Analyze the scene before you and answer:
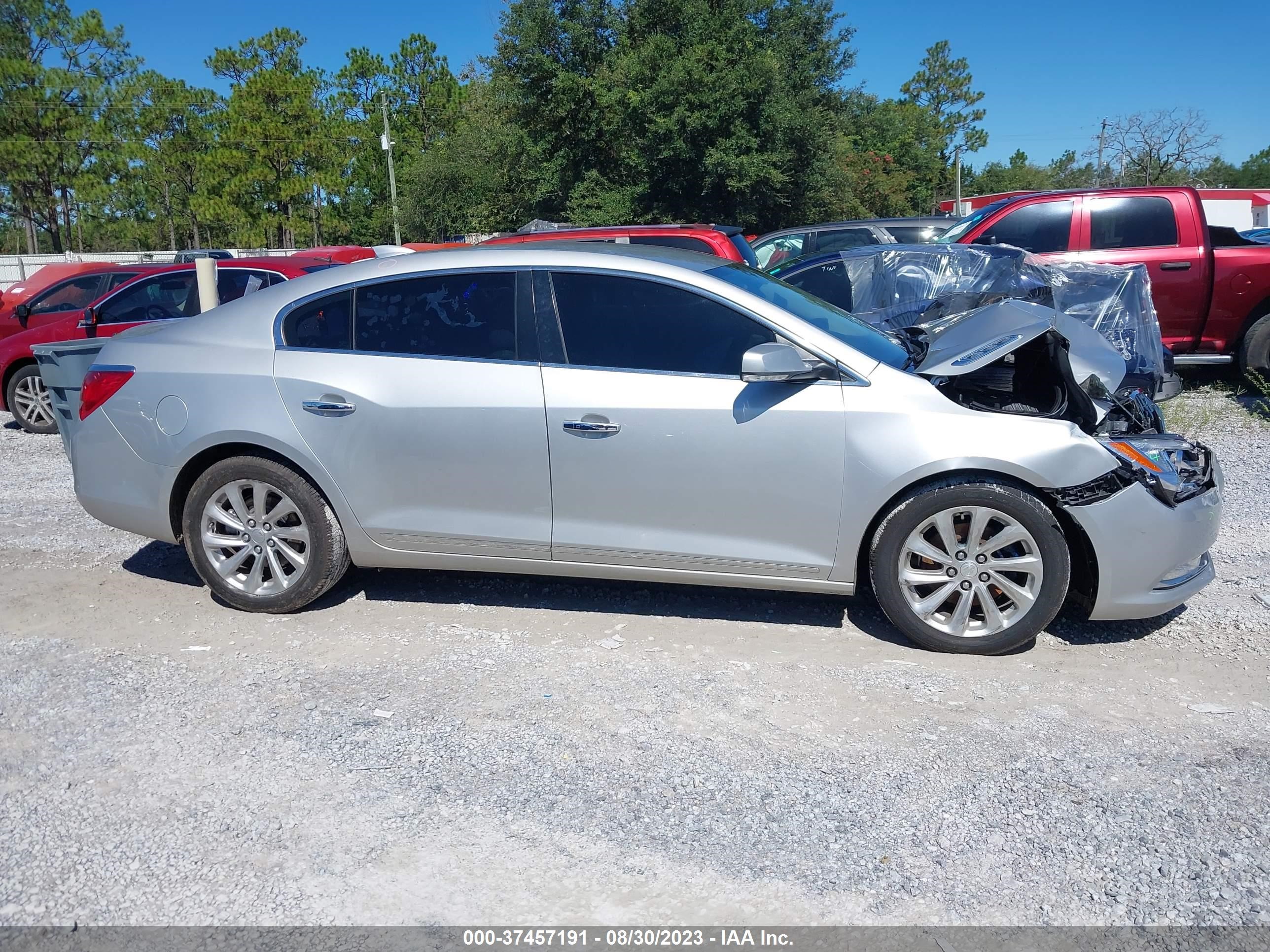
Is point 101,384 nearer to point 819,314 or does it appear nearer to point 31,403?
point 819,314

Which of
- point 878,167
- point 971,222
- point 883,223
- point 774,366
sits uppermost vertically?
point 878,167

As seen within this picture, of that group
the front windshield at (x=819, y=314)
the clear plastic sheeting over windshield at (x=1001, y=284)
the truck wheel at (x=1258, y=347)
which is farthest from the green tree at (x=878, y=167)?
the front windshield at (x=819, y=314)

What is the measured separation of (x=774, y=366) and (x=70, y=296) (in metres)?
10.8

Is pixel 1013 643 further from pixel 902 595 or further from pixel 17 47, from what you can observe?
pixel 17 47

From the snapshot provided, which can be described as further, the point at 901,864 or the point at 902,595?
the point at 902,595

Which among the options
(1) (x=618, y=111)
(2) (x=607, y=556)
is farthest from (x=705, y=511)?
(1) (x=618, y=111)

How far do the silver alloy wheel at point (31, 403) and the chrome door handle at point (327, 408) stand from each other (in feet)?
22.2

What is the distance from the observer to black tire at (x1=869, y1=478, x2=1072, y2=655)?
408cm

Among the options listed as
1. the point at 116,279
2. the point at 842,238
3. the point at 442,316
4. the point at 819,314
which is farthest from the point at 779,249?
the point at 442,316

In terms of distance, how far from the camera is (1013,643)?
421cm

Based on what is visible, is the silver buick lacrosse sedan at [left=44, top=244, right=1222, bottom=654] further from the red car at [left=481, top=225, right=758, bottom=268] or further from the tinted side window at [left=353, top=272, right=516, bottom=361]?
the red car at [left=481, top=225, right=758, bottom=268]

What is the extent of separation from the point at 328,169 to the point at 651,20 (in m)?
25.3

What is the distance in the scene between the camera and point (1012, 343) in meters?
4.33

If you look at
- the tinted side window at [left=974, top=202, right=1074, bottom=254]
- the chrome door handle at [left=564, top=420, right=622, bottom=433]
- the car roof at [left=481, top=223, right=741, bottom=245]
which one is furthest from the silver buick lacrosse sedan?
the tinted side window at [left=974, top=202, right=1074, bottom=254]
